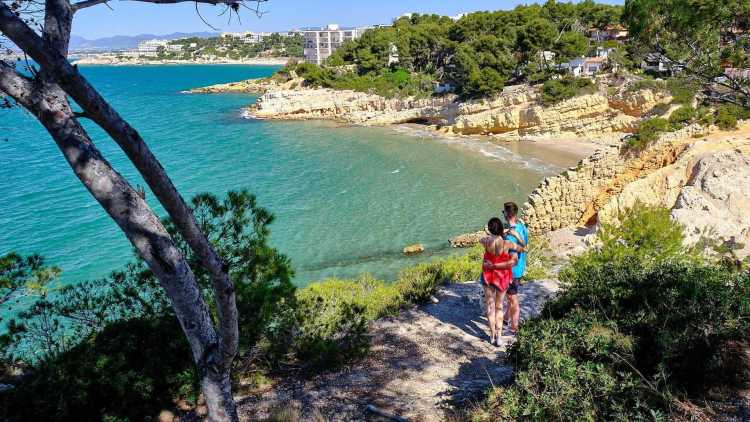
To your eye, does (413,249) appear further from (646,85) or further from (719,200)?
(646,85)

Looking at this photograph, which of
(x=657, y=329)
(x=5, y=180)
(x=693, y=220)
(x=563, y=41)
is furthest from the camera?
(x=563, y=41)

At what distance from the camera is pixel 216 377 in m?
3.36

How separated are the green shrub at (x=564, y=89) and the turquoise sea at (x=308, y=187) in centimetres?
527

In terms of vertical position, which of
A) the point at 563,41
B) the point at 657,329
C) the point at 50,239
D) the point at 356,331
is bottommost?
the point at 50,239

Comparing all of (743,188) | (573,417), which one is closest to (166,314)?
(573,417)

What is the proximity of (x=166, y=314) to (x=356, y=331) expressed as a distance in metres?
2.58

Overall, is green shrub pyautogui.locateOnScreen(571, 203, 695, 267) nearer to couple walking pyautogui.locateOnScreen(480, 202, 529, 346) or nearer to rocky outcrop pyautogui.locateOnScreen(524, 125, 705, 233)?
couple walking pyautogui.locateOnScreen(480, 202, 529, 346)

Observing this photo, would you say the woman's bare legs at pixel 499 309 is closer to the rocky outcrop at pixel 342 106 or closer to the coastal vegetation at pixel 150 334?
the coastal vegetation at pixel 150 334

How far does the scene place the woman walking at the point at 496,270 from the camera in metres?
5.94

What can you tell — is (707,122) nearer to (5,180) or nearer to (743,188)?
(743,188)

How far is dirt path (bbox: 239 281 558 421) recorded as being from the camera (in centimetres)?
507

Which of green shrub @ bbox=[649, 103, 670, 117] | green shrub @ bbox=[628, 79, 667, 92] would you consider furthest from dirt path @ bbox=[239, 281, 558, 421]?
green shrub @ bbox=[628, 79, 667, 92]

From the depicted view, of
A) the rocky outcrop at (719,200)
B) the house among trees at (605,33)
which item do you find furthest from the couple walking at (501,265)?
the house among trees at (605,33)

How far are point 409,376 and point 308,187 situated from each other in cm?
2115
